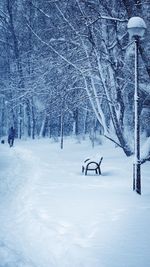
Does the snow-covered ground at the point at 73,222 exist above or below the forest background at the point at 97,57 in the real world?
below

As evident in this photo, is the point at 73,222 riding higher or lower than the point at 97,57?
lower

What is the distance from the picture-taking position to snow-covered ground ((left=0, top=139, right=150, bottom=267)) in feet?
16.5

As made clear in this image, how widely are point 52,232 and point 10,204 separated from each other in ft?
8.72

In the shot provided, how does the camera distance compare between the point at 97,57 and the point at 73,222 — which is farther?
the point at 97,57

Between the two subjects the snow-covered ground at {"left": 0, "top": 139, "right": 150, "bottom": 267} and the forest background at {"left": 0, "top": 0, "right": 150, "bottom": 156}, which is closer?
the snow-covered ground at {"left": 0, "top": 139, "right": 150, "bottom": 267}

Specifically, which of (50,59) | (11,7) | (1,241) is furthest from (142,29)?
(11,7)

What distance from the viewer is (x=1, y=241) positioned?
18.9 ft

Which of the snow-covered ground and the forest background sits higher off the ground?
the forest background

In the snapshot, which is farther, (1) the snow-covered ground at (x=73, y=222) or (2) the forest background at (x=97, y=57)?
(2) the forest background at (x=97, y=57)

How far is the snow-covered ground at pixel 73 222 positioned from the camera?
5.02 metres

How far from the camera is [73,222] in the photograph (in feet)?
22.0

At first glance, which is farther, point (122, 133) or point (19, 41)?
point (19, 41)

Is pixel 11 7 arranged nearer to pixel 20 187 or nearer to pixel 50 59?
pixel 50 59

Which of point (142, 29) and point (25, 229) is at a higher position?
point (142, 29)
